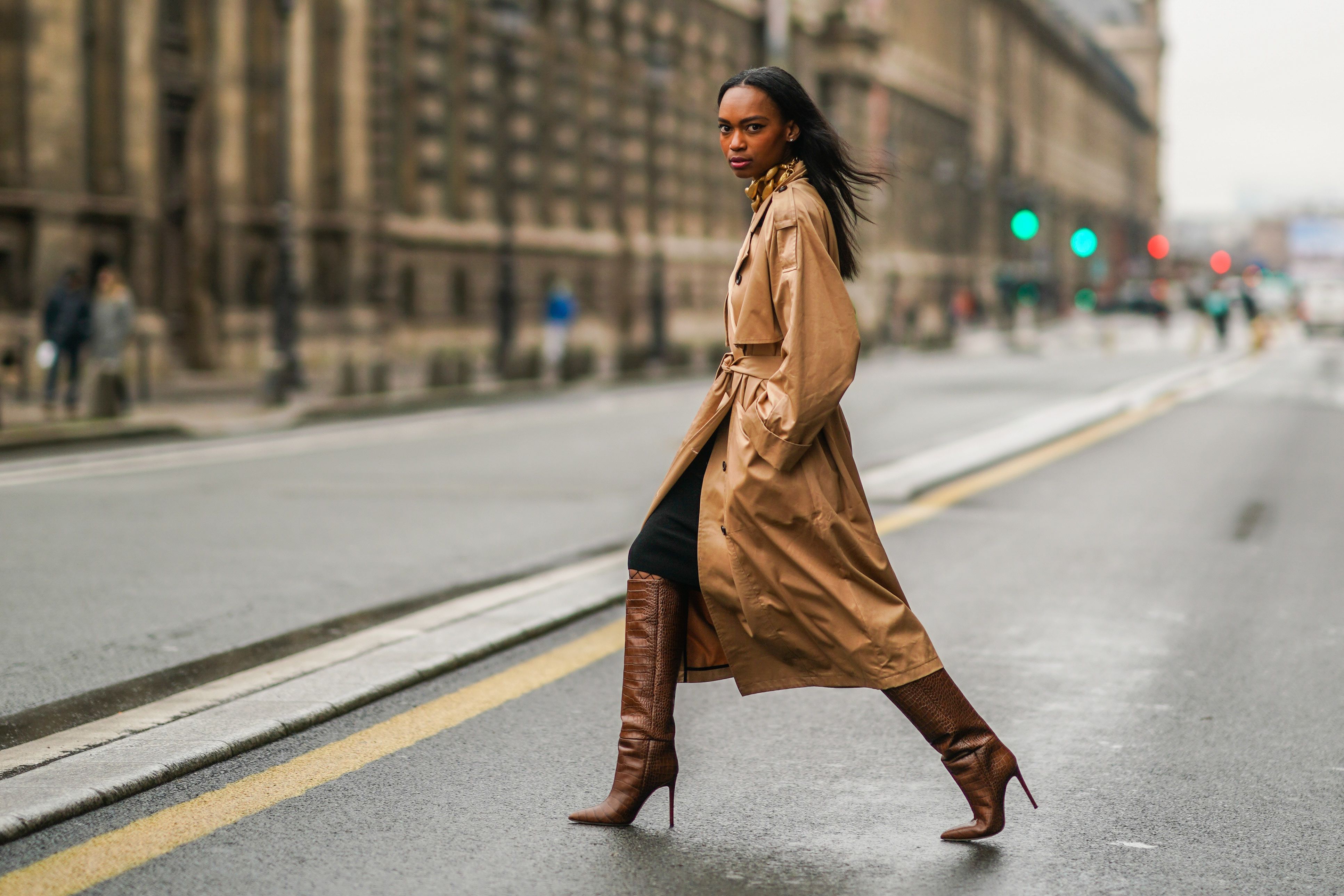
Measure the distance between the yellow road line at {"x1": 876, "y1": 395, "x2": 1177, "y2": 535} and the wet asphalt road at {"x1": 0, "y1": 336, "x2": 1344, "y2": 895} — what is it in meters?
2.50

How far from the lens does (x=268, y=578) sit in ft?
28.7

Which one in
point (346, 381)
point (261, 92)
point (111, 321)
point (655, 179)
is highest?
point (261, 92)

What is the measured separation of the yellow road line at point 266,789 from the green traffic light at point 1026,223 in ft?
89.6

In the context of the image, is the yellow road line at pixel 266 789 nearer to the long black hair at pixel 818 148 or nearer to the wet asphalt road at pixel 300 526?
the wet asphalt road at pixel 300 526

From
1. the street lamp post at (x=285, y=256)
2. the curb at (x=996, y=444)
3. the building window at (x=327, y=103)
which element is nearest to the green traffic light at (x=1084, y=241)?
the curb at (x=996, y=444)

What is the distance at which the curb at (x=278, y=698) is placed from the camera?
477 centimetres

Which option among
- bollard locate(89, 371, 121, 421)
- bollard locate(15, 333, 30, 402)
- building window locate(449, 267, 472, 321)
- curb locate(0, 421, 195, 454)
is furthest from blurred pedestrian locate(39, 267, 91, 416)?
building window locate(449, 267, 472, 321)

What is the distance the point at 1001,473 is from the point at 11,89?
15.5m

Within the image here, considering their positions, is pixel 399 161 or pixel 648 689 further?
pixel 399 161

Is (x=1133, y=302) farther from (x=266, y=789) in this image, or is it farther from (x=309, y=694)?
(x=266, y=789)

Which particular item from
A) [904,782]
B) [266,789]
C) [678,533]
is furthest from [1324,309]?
[678,533]

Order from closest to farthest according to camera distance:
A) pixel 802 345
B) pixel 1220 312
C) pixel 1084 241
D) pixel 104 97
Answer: pixel 802 345
pixel 104 97
pixel 1084 241
pixel 1220 312

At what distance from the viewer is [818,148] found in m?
4.36

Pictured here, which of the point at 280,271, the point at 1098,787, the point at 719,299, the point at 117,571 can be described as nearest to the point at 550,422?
the point at 280,271
